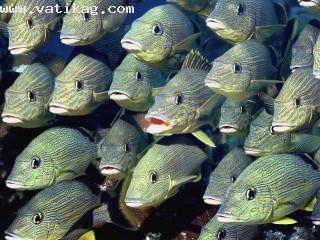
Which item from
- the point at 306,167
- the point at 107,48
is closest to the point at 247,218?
the point at 306,167

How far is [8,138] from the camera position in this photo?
6.78 metres

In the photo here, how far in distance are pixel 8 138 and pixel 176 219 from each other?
2.86 m

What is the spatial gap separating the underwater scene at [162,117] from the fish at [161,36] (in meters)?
0.02

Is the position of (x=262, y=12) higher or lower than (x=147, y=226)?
higher

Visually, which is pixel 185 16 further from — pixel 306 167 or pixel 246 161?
pixel 306 167

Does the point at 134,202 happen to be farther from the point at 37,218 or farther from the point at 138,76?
the point at 138,76

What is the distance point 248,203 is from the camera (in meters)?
3.99

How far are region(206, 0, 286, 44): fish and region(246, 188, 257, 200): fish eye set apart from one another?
2.21 meters

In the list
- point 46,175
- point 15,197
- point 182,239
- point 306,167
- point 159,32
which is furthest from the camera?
point 15,197

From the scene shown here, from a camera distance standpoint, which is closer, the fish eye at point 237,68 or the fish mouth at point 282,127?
the fish mouth at point 282,127

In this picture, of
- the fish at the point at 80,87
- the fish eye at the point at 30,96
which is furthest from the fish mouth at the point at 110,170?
the fish eye at the point at 30,96

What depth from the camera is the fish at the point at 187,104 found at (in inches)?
194

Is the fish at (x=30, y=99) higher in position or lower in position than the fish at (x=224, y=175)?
higher

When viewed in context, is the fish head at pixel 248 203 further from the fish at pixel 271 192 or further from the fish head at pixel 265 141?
the fish head at pixel 265 141
